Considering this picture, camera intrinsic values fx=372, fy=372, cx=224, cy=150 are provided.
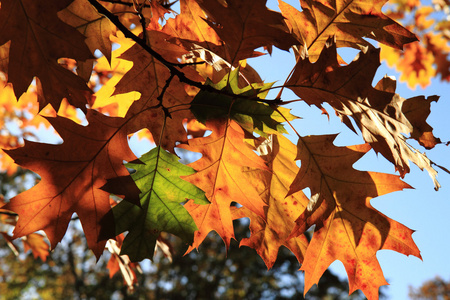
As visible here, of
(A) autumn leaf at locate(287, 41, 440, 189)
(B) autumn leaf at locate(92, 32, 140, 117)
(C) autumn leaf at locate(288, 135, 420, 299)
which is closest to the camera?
(A) autumn leaf at locate(287, 41, 440, 189)

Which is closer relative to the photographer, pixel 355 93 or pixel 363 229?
pixel 355 93

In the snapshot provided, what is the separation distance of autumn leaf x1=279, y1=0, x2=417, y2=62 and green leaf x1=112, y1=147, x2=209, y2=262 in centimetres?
58

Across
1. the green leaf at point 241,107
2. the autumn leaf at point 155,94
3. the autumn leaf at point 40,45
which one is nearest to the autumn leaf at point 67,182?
the autumn leaf at point 40,45

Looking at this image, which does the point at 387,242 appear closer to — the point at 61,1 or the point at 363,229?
the point at 363,229

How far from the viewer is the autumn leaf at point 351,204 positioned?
1.17 meters

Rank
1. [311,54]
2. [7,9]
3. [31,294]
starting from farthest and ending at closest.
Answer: [31,294] → [311,54] → [7,9]

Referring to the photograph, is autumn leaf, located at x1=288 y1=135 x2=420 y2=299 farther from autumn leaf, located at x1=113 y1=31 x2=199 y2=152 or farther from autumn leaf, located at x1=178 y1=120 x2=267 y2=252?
autumn leaf, located at x1=113 y1=31 x2=199 y2=152

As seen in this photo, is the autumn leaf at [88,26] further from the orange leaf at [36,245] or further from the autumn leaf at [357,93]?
the orange leaf at [36,245]

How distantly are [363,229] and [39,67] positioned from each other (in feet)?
3.68

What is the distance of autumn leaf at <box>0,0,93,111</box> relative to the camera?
105 centimetres

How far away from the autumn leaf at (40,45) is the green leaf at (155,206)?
1.00 feet

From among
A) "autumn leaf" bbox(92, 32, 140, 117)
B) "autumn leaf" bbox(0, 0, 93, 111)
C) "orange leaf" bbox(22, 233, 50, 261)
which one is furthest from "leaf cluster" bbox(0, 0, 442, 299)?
"orange leaf" bbox(22, 233, 50, 261)

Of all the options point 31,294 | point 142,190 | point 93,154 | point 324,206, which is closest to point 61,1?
point 93,154

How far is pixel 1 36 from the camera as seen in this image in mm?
1055
